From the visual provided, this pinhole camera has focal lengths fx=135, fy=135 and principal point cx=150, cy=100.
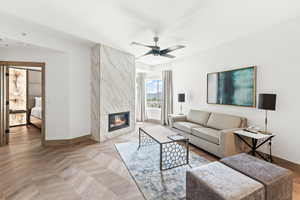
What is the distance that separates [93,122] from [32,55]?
7.61 ft

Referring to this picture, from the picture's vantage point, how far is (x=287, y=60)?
2.55m

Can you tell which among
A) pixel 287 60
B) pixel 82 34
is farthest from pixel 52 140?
pixel 287 60

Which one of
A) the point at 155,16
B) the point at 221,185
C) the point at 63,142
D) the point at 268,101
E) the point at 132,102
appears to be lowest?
the point at 63,142

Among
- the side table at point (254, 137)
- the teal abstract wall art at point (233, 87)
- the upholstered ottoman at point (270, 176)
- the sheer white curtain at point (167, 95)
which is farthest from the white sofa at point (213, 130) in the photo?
the sheer white curtain at point (167, 95)

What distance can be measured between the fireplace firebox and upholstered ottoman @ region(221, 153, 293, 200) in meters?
3.27

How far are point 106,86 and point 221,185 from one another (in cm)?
355

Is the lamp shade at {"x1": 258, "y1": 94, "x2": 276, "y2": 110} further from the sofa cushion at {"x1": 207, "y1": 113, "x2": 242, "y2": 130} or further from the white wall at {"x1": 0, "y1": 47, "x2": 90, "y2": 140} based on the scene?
the white wall at {"x1": 0, "y1": 47, "x2": 90, "y2": 140}

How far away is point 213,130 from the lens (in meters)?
3.42

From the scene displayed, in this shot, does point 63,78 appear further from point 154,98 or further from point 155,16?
point 154,98

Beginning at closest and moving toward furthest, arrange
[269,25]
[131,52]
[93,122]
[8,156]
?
[269,25]
[8,156]
[93,122]
[131,52]

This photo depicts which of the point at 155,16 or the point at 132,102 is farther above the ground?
the point at 155,16

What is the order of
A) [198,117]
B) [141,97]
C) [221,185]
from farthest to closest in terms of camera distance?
[141,97] < [198,117] < [221,185]

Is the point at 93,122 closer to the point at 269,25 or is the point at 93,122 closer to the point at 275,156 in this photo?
the point at 275,156

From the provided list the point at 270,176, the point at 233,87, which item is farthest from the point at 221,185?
the point at 233,87
